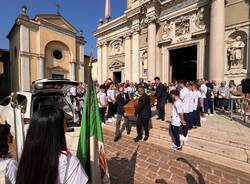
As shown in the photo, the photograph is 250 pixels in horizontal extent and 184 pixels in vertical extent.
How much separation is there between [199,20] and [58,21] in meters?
22.7

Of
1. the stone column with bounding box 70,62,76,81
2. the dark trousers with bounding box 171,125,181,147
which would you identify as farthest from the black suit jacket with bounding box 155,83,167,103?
the stone column with bounding box 70,62,76,81

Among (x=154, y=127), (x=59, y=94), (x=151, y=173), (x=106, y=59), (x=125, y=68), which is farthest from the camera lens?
(x=106, y=59)

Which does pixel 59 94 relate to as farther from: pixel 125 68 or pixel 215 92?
pixel 125 68

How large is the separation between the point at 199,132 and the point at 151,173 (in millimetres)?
2976

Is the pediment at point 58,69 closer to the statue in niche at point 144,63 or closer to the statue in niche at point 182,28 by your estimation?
the statue in niche at point 144,63

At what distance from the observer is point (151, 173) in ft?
13.6

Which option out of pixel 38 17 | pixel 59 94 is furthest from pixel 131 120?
pixel 38 17

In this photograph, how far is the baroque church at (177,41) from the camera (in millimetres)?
10977

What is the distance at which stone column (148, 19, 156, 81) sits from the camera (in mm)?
15180

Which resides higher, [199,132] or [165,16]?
[165,16]

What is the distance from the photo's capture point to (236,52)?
11.0 metres

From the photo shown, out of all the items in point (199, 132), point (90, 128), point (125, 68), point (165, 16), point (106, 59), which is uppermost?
point (165, 16)

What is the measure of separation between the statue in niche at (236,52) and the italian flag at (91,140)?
38.7 feet

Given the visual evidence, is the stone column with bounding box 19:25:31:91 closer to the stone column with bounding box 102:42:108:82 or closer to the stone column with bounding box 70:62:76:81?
the stone column with bounding box 70:62:76:81
